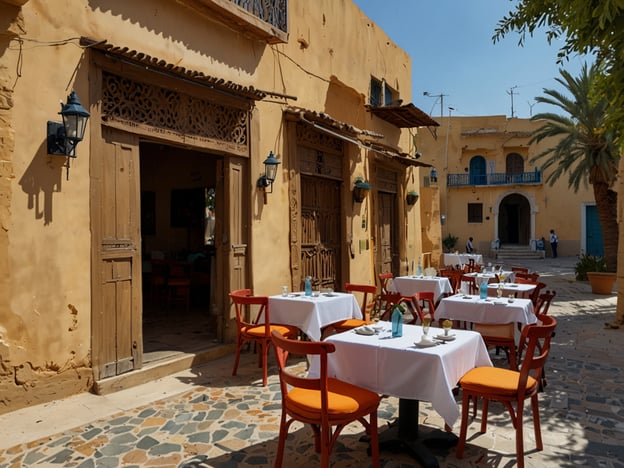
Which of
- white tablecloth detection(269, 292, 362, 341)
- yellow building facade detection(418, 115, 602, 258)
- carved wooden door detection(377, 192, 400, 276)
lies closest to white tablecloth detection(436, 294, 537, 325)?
white tablecloth detection(269, 292, 362, 341)

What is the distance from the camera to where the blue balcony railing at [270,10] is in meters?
6.63

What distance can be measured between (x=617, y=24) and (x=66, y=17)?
15.4 ft

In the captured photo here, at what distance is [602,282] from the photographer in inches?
513

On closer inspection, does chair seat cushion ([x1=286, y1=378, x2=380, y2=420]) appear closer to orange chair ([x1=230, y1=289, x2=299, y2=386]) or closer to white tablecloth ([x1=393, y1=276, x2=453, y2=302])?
orange chair ([x1=230, y1=289, x2=299, y2=386])

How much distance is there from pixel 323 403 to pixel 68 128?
3.30 metres

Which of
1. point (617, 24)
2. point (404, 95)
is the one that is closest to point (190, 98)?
point (617, 24)

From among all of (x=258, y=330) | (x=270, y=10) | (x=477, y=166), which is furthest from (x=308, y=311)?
(x=477, y=166)

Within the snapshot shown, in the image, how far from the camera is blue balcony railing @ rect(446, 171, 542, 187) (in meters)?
29.4

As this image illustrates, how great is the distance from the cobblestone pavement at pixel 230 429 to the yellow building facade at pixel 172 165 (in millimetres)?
399

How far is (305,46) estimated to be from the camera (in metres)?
8.14

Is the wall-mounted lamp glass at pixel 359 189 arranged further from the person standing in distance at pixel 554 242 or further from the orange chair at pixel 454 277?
the person standing in distance at pixel 554 242

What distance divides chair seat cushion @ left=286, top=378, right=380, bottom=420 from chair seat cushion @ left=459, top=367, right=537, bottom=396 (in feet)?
2.34

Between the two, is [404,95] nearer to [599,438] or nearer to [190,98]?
[190,98]

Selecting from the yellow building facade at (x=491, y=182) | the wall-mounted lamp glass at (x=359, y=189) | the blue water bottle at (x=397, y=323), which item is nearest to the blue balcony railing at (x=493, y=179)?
the yellow building facade at (x=491, y=182)
